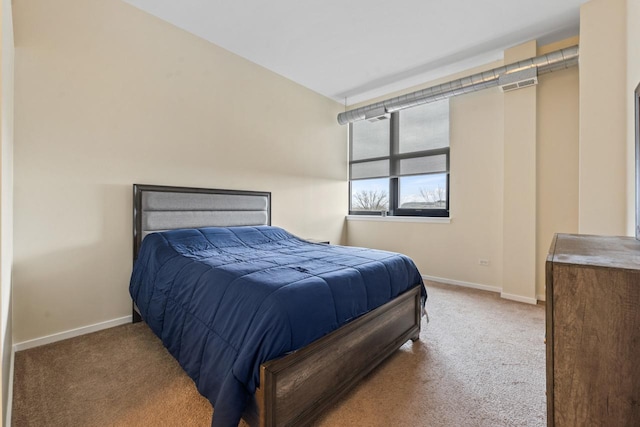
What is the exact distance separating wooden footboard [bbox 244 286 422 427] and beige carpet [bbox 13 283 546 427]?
0.13m

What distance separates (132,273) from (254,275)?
1.69 metres

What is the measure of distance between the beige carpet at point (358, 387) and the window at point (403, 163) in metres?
2.33

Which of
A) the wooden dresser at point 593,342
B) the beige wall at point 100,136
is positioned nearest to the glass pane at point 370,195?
the beige wall at point 100,136

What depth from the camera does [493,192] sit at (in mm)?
3672

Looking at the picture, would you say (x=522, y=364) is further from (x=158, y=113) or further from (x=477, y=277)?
(x=158, y=113)

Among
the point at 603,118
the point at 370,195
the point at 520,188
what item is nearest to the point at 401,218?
the point at 370,195

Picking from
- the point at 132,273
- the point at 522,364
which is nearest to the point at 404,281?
the point at 522,364

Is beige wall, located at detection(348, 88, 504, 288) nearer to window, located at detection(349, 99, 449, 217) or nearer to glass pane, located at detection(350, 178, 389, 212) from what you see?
window, located at detection(349, 99, 449, 217)

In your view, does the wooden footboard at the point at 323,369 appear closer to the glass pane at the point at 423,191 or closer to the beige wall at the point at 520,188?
the beige wall at the point at 520,188

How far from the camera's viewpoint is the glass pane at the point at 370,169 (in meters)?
4.81

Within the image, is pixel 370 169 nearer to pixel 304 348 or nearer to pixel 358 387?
pixel 358 387

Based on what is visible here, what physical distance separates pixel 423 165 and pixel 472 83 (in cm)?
127

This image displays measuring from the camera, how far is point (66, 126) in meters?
2.35

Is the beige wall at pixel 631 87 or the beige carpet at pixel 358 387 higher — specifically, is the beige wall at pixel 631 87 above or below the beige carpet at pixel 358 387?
above
